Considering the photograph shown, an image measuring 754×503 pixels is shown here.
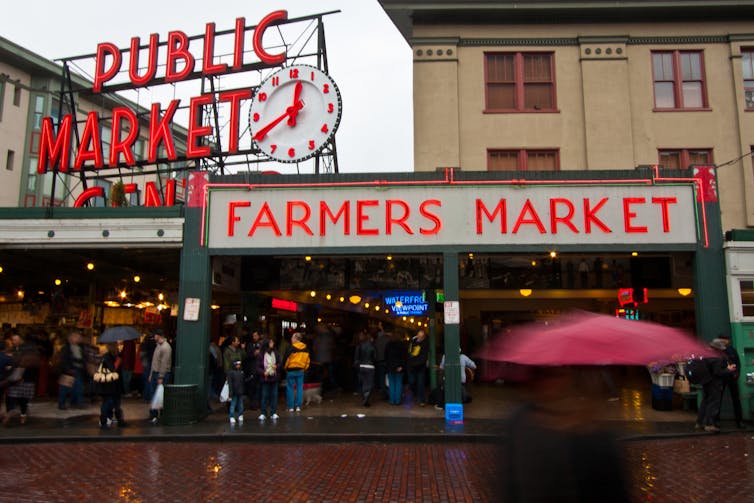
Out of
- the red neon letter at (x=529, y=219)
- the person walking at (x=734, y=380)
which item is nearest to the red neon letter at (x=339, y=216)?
the red neon letter at (x=529, y=219)

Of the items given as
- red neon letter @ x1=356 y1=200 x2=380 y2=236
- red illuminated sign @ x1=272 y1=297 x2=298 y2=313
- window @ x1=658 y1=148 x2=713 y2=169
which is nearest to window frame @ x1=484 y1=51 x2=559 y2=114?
window @ x1=658 y1=148 x2=713 y2=169

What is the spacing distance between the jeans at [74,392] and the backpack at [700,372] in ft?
46.0

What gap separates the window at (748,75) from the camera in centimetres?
1806

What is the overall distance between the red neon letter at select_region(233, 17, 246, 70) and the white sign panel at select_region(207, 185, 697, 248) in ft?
29.8

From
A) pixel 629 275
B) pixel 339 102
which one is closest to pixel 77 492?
pixel 339 102

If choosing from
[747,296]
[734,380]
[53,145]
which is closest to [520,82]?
[747,296]

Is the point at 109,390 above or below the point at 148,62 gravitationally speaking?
below

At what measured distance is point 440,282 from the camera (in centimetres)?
1686

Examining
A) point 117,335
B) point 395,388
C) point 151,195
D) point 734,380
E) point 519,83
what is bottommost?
point 395,388

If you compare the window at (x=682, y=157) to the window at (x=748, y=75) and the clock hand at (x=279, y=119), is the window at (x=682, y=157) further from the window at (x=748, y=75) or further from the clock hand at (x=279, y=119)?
the clock hand at (x=279, y=119)

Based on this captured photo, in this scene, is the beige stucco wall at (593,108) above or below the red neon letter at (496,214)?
above

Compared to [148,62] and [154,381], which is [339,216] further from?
[148,62]

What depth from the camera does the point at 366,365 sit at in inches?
605

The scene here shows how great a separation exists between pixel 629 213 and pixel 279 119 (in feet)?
34.8
